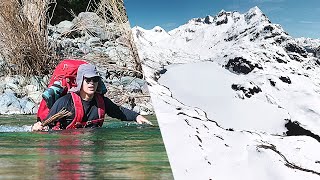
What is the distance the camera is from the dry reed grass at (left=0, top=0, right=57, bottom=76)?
3.81 metres

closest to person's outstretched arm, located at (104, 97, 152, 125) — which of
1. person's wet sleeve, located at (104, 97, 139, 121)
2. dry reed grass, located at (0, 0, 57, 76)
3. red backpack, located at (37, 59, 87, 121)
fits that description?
person's wet sleeve, located at (104, 97, 139, 121)

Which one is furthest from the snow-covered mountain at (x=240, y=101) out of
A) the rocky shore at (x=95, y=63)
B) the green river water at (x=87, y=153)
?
the rocky shore at (x=95, y=63)

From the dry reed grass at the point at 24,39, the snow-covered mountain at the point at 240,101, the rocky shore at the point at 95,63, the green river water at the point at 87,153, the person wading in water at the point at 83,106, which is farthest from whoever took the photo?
the dry reed grass at the point at 24,39

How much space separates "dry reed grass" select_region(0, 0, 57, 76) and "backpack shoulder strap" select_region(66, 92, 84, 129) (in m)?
1.73

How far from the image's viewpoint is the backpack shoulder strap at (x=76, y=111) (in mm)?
2025

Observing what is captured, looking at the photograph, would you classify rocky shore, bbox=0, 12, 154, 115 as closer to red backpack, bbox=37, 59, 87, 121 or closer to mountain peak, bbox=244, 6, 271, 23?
red backpack, bbox=37, 59, 87, 121

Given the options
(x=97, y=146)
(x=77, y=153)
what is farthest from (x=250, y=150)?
(x=97, y=146)

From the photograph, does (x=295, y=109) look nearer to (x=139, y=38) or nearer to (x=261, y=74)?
(x=261, y=74)

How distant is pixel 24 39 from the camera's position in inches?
154

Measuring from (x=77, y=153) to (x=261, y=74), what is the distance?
27.0 inches

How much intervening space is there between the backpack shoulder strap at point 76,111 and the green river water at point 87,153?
4cm

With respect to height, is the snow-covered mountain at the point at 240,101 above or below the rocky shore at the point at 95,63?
below

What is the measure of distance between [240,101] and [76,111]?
4.08ft

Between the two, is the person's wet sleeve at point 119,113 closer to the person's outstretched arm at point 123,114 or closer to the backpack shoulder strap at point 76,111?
the person's outstretched arm at point 123,114
